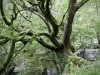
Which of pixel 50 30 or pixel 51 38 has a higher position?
pixel 50 30

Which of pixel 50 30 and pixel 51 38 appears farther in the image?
pixel 50 30

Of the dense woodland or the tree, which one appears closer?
the tree

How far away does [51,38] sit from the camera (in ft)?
32.3

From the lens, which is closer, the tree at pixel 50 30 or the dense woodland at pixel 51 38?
the tree at pixel 50 30

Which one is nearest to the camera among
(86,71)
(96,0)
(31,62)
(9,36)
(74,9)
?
(86,71)

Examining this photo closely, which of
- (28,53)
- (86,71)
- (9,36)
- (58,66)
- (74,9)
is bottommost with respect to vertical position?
(58,66)

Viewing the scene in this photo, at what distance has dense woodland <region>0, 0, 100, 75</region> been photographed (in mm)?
9023

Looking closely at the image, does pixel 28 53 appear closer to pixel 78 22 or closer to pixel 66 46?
pixel 66 46

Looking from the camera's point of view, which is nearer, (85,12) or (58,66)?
(58,66)

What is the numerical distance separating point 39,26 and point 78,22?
2845 mm

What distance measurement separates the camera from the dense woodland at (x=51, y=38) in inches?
355

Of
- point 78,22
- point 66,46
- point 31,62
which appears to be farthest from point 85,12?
point 31,62

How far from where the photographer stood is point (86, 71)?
19.0 ft

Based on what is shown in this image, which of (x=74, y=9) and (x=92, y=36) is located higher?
(x=74, y=9)
